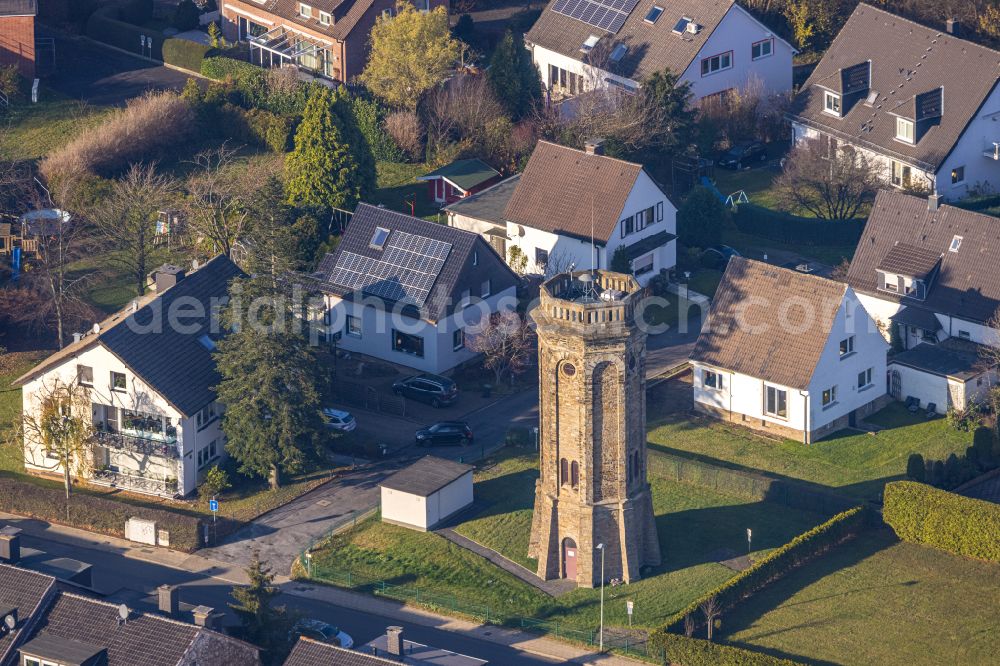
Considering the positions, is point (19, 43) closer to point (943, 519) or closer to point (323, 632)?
point (323, 632)

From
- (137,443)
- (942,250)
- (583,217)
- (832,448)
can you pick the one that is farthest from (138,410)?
(942,250)

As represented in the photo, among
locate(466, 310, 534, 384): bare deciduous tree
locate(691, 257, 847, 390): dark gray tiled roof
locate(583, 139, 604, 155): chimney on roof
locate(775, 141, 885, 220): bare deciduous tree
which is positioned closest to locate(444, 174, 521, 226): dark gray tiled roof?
locate(583, 139, 604, 155): chimney on roof

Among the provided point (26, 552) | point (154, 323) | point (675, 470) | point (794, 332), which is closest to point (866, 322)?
point (794, 332)

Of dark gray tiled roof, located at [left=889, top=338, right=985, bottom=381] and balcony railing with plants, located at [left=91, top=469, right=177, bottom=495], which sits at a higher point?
dark gray tiled roof, located at [left=889, top=338, right=985, bottom=381]

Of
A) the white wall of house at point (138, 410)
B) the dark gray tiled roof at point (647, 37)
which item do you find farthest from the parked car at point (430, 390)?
the dark gray tiled roof at point (647, 37)

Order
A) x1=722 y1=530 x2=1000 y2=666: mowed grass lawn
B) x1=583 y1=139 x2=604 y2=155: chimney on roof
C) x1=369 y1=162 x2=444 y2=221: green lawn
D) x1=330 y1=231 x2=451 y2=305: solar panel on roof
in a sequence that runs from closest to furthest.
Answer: x1=722 y1=530 x2=1000 y2=666: mowed grass lawn
x1=330 y1=231 x2=451 y2=305: solar panel on roof
x1=583 y1=139 x2=604 y2=155: chimney on roof
x1=369 y1=162 x2=444 y2=221: green lawn

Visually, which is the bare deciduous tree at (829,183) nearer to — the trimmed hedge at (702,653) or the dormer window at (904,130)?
the dormer window at (904,130)

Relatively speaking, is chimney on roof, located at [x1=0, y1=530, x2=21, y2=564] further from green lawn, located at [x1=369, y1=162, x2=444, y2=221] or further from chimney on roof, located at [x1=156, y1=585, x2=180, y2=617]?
green lawn, located at [x1=369, y1=162, x2=444, y2=221]
